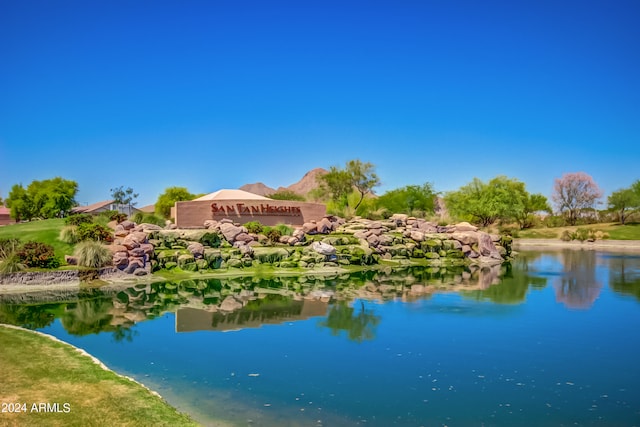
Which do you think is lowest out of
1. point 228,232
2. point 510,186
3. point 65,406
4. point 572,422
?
point 572,422

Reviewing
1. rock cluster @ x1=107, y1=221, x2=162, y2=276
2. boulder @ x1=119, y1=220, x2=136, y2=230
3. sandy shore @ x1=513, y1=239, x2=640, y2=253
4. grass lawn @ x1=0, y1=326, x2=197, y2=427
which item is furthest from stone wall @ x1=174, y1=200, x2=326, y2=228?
sandy shore @ x1=513, y1=239, x2=640, y2=253

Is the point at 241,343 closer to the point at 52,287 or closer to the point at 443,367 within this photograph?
the point at 443,367

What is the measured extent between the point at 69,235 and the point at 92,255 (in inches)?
210

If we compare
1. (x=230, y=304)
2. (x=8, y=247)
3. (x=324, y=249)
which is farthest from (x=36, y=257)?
(x=324, y=249)

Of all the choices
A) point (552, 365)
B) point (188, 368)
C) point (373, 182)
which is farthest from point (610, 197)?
point (188, 368)

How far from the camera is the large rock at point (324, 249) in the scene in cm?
3388

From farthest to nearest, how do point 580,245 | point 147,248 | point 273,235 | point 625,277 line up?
point 580,245, point 273,235, point 625,277, point 147,248

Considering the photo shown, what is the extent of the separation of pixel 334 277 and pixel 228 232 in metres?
9.98

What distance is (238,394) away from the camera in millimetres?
9938

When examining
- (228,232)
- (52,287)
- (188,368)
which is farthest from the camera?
(228,232)

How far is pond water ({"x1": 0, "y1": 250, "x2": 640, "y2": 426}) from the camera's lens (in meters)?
9.25

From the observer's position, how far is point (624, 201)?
80.9m

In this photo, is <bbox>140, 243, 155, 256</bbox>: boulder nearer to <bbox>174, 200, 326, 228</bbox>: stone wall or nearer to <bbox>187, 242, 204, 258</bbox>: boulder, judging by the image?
<bbox>187, 242, 204, 258</bbox>: boulder

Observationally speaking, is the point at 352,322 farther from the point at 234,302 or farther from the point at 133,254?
the point at 133,254
